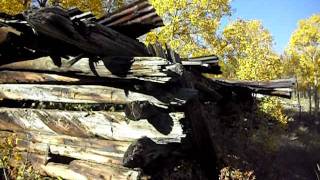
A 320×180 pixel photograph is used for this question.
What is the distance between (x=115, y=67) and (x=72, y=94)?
130 cm

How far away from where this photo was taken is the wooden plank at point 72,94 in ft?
21.5

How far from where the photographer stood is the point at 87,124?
6.79m

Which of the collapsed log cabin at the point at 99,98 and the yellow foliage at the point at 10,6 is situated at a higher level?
the yellow foliage at the point at 10,6

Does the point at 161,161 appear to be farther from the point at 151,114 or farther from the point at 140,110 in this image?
the point at 140,110

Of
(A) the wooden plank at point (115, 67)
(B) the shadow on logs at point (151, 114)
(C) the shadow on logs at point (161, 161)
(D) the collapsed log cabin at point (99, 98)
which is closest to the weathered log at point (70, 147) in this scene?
(D) the collapsed log cabin at point (99, 98)

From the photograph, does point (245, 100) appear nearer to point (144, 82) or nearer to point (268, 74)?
point (268, 74)

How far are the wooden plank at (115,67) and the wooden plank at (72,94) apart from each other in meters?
0.29

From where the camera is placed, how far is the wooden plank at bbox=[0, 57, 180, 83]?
564 centimetres

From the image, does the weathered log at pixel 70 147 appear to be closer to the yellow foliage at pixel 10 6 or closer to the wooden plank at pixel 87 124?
the wooden plank at pixel 87 124

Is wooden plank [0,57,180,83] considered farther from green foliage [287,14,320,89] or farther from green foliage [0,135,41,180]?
green foliage [287,14,320,89]

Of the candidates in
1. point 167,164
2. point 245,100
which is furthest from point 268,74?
point 167,164

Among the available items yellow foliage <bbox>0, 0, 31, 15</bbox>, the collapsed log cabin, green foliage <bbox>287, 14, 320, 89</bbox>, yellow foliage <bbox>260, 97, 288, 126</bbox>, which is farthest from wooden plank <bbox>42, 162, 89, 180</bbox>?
green foliage <bbox>287, 14, 320, 89</bbox>

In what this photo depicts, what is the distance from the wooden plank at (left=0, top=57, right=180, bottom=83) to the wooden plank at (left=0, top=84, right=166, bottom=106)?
0.96ft

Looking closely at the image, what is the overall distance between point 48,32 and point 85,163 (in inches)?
86.0
